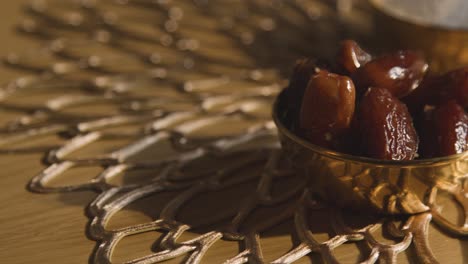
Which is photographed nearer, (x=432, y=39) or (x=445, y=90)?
(x=445, y=90)

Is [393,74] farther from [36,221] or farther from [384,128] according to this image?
[36,221]

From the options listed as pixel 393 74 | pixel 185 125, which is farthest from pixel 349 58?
pixel 185 125

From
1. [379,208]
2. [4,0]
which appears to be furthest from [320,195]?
[4,0]

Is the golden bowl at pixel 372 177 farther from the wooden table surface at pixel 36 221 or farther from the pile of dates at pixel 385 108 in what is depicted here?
the wooden table surface at pixel 36 221

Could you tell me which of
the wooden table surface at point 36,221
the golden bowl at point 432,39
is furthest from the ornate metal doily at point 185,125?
the golden bowl at point 432,39

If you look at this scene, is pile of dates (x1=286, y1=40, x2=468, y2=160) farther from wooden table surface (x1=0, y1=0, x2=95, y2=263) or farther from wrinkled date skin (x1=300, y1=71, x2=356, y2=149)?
wooden table surface (x1=0, y1=0, x2=95, y2=263)
